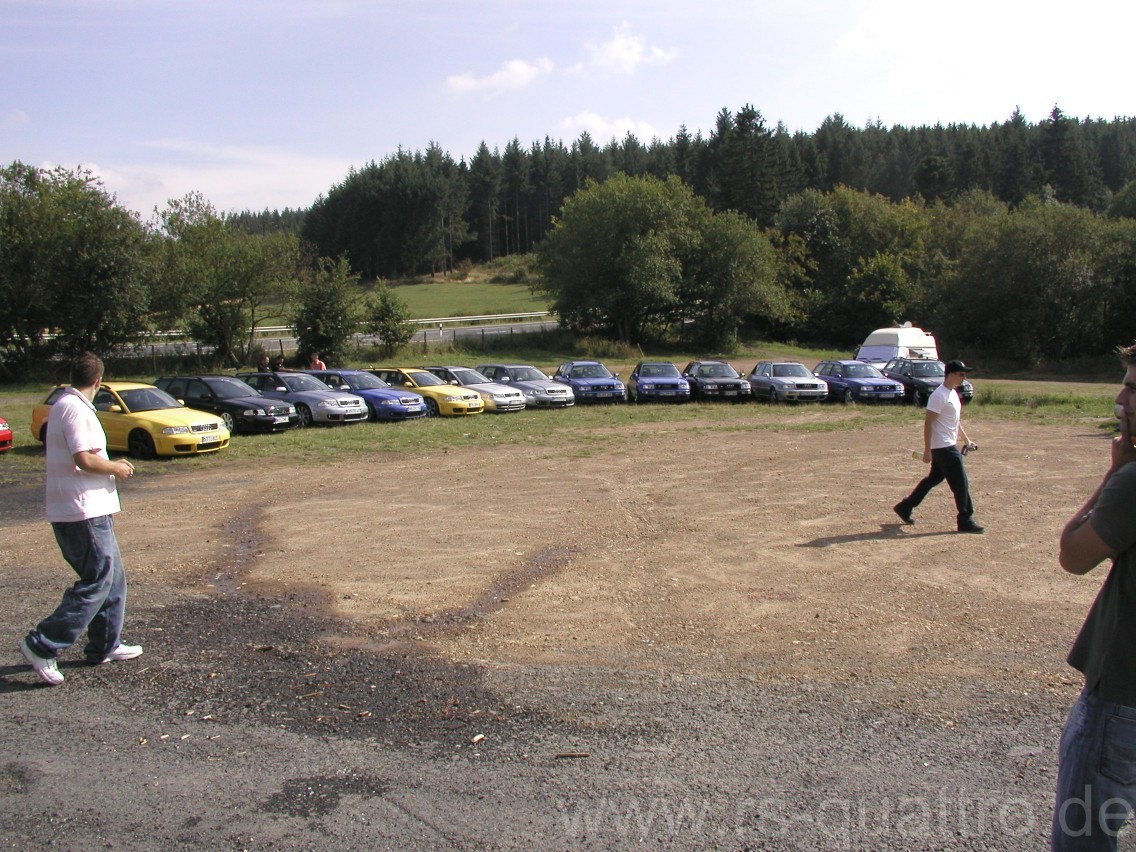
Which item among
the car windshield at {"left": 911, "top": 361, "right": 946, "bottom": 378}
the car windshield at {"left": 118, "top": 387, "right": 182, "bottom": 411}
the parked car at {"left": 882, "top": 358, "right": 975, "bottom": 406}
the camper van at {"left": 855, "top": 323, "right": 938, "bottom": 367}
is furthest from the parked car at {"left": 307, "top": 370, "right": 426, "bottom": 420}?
the camper van at {"left": 855, "top": 323, "right": 938, "bottom": 367}

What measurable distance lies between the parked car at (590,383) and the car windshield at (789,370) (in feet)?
15.9

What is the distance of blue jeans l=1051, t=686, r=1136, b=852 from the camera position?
9.52ft

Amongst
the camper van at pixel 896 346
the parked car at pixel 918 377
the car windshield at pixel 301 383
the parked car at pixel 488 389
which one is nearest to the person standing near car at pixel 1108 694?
the car windshield at pixel 301 383

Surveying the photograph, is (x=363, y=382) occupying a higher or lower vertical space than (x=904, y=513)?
higher

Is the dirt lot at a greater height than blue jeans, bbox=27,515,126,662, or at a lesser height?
lesser

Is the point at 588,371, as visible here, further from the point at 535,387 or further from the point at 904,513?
the point at 904,513

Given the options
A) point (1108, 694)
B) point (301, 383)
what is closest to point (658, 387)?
point (301, 383)

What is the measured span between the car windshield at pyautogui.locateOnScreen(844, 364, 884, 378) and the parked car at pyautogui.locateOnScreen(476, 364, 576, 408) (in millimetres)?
8782

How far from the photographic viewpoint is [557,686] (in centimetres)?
551

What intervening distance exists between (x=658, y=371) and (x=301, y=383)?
11.0 meters

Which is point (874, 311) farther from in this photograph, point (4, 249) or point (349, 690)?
point (349, 690)

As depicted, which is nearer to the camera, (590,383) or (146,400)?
(146,400)

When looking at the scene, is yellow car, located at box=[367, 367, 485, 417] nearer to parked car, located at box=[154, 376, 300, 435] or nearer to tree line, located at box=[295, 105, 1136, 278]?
parked car, located at box=[154, 376, 300, 435]

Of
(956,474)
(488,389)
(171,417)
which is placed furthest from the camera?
(488,389)
